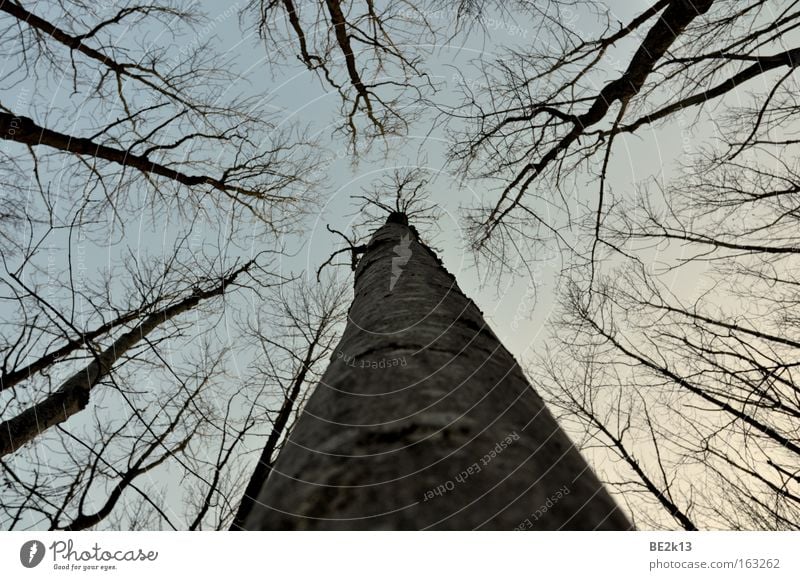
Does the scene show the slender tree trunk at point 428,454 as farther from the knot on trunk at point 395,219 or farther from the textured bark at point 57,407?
the knot on trunk at point 395,219

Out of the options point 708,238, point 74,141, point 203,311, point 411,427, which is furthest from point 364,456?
point 203,311

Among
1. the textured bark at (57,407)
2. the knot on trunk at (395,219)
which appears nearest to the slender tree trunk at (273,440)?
the textured bark at (57,407)

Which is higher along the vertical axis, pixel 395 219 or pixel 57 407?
pixel 395 219

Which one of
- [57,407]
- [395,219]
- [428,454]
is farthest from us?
[395,219]

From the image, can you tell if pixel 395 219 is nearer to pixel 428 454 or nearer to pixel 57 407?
pixel 57 407

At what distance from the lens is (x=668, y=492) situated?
159 inches

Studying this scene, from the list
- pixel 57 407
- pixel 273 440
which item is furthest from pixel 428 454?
pixel 57 407

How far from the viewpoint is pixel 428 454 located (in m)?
0.70

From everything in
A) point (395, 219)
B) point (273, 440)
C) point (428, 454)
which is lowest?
point (428, 454)

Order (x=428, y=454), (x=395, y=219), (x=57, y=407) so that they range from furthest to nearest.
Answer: (x=395, y=219) < (x=57, y=407) < (x=428, y=454)

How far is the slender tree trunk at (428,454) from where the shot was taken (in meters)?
0.64

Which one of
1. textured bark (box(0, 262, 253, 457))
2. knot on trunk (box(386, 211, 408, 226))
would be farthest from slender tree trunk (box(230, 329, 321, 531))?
knot on trunk (box(386, 211, 408, 226))

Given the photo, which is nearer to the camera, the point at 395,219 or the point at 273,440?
the point at 273,440

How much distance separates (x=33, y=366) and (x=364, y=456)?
4.54 metres
